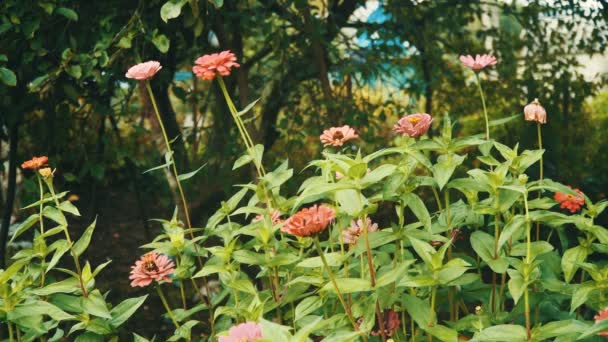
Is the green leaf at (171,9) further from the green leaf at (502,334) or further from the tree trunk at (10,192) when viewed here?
the green leaf at (502,334)

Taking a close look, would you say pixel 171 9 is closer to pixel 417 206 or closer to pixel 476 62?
pixel 476 62

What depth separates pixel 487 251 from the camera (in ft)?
5.15

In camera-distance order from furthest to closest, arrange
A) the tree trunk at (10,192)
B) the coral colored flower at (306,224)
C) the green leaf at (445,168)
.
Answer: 1. the tree trunk at (10,192)
2. the green leaf at (445,168)
3. the coral colored flower at (306,224)

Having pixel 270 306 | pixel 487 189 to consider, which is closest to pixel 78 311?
pixel 270 306

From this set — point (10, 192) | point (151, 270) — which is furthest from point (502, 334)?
point (10, 192)

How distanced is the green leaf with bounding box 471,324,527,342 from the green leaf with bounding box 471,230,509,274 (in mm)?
124

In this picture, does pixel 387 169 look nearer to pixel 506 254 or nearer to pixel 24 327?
pixel 506 254

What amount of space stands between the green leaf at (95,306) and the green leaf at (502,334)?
762mm

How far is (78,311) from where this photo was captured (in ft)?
5.53

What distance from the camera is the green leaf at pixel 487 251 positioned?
1491 mm

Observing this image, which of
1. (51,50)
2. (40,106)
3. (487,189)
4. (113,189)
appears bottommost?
(113,189)

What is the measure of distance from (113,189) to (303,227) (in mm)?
4008

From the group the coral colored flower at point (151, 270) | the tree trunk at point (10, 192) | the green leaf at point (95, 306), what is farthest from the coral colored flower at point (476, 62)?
the tree trunk at point (10, 192)

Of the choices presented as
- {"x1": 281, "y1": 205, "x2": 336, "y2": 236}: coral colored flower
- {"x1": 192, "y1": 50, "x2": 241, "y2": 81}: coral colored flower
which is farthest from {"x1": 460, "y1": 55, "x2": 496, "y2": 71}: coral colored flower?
{"x1": 281, "y1": 205, "x2": 336, "y2": 236}: coral colored flower
